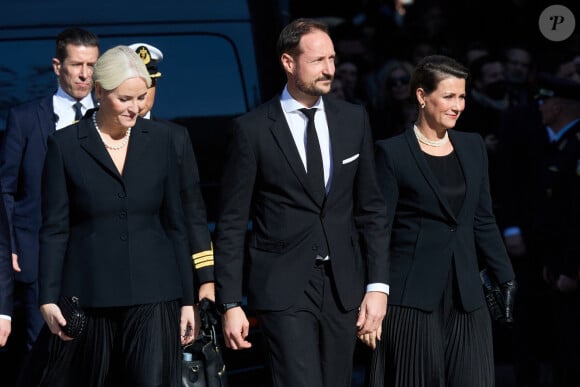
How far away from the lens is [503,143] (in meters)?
9.10

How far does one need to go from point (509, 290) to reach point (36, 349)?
7.22 feet

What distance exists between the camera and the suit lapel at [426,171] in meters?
6.47

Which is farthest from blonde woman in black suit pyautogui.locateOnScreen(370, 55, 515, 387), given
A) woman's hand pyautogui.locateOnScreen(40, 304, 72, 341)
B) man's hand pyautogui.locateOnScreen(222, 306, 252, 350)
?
woman's hand pyautogui.locateOnScreen(40, 304, 72, 341)

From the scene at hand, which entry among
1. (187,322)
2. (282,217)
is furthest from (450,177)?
(187,322)

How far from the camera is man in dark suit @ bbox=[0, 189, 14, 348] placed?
589cm

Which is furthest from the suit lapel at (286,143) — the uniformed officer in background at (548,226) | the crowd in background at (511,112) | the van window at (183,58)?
the uniformed officer in background at (548,226)

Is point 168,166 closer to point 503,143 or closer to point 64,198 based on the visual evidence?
point 64,198

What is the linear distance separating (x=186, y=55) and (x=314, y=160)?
193 centimetres

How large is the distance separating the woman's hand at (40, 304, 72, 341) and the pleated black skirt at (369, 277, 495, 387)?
1.55 meters

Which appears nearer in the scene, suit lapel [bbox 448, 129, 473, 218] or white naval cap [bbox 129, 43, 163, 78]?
suit lapel [bbox 448, 129, 473, 218]

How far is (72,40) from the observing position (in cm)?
722

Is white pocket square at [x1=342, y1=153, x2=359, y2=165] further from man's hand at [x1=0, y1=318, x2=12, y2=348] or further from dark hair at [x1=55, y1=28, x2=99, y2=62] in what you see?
dark hair at [x1=55, y1=28, x2=99, y2=62]

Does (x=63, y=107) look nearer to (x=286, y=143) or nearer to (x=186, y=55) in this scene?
(x=186, y=55)

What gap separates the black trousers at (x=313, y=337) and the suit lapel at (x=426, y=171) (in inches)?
28.0
